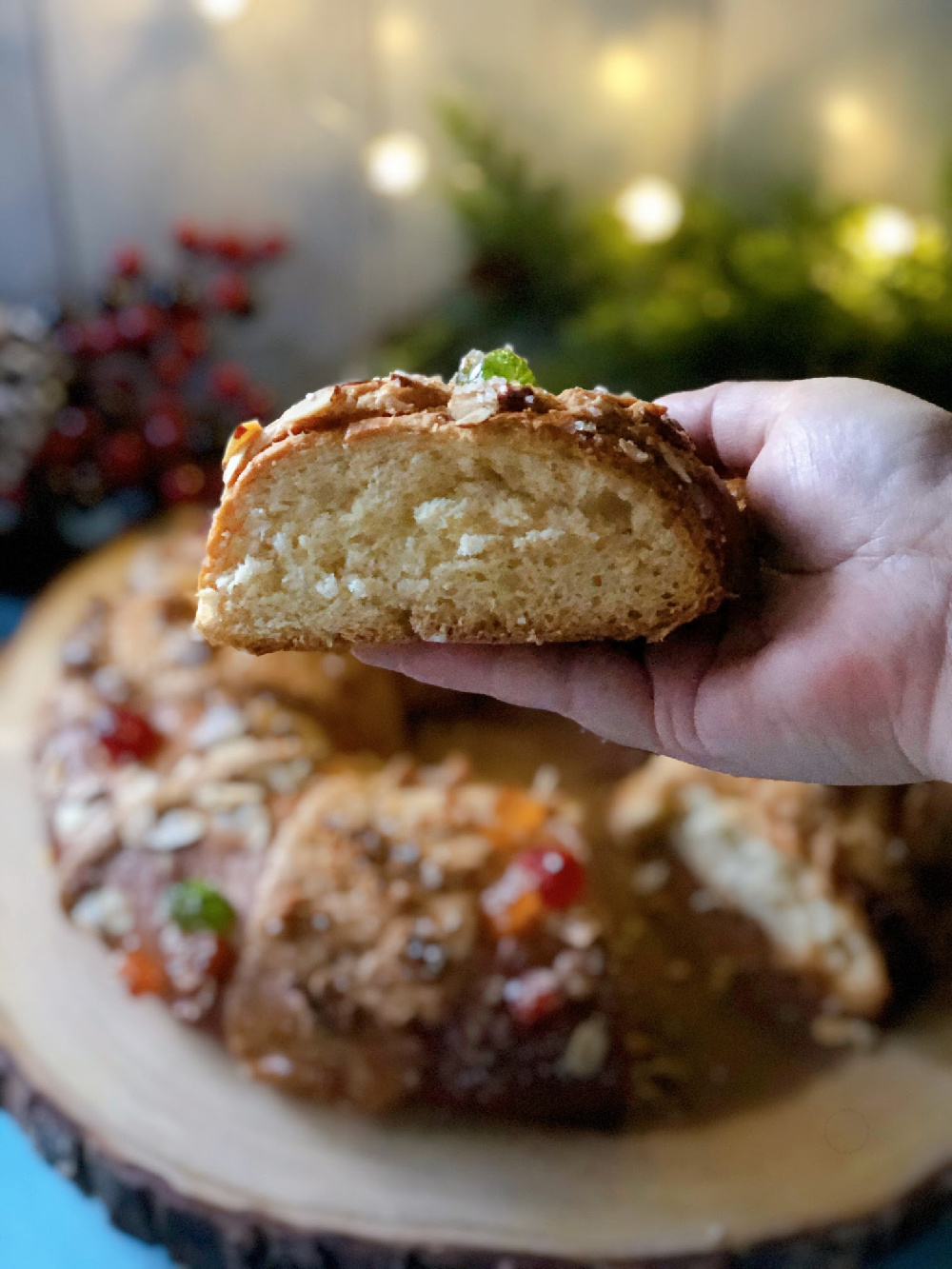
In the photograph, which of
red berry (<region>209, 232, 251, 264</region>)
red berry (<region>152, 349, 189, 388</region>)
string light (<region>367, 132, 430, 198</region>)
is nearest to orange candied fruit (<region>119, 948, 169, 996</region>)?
red berry (<region>152, 349, 189, 388</region>)

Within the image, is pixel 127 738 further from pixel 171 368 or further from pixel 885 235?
pixel 885 235

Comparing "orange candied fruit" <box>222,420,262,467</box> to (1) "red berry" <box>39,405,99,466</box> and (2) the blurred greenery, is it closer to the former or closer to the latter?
(2) the blurred greenery

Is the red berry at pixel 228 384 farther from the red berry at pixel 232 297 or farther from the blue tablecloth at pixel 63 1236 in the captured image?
the blue tablecloth at pixel 63 1236

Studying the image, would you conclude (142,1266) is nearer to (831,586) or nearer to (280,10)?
(831,586)

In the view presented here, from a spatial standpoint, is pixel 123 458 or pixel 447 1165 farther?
pixel 123 458

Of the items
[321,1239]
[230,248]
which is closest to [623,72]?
[230,248]

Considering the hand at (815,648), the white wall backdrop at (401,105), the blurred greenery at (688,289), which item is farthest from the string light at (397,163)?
the hand at (815,648)

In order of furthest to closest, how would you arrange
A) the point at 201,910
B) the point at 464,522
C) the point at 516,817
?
the point at 516,817 → the point at 201,910 → the point at 464,522

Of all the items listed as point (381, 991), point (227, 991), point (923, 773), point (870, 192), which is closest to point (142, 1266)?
point (227, 991)
